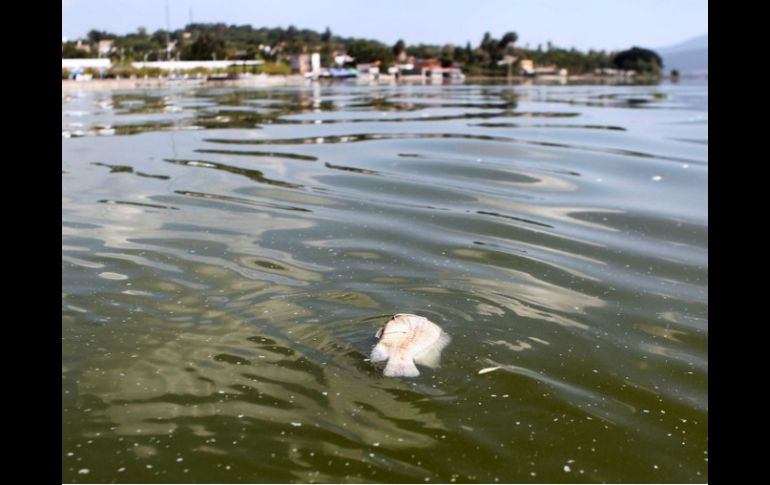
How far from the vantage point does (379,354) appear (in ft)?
18.4

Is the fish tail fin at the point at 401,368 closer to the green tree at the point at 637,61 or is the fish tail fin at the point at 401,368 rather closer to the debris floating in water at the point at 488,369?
the debris floating in water at the point at 488,369

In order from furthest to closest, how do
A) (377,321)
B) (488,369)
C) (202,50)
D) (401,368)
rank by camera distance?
1. (202,50)
2. (377,321)
3. (488,369)
4. (401,368)

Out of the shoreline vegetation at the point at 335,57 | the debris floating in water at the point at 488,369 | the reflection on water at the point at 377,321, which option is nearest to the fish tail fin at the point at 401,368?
the reflection on water at the point at 377,321

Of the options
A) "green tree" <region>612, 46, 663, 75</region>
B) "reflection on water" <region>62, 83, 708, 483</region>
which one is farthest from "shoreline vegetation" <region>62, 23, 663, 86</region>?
"reflection on water" <region>62, 83, 708, 483</region>

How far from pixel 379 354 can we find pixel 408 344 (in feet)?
0.81

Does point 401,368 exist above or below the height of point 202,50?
below

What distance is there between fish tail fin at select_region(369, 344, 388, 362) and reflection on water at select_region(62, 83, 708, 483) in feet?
0.24

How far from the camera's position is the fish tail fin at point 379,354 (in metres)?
5.58

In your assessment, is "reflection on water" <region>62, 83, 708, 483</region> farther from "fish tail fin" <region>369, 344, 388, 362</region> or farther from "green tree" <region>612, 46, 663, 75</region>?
"green tree" <region>612, 46, 663, 75</region>

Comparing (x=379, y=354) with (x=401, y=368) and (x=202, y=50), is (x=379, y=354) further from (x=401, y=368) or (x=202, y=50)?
→ (x=202, y=50)

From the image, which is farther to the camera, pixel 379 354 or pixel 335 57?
pixel 335 57

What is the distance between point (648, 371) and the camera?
19.1 feet

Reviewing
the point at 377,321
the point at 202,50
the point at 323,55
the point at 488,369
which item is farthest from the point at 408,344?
the point at 323,55
